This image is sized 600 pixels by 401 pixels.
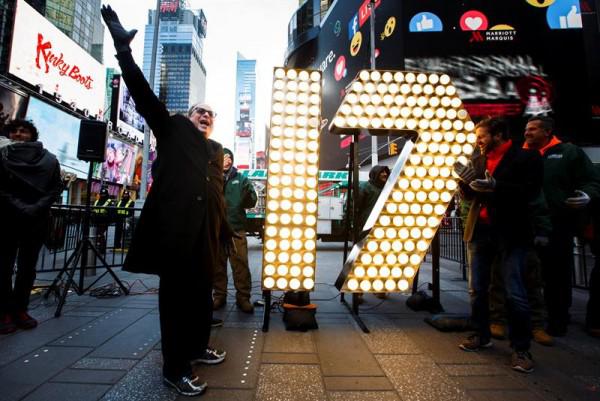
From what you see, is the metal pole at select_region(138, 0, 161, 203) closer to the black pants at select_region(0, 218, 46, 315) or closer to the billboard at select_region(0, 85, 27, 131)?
the black pants at select_region(0, 218, 46, 315)

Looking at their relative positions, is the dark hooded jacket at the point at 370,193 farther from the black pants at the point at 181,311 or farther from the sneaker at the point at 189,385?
the sneaker at the point at 189,385

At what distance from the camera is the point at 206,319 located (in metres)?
2.41

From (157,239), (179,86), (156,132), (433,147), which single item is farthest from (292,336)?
(179,86)

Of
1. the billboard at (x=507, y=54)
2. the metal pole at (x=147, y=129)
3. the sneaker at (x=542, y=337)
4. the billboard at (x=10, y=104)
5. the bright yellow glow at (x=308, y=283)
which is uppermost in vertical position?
the billboard at (x=507, y=54)

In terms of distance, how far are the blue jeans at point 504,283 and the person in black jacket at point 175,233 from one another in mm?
2516

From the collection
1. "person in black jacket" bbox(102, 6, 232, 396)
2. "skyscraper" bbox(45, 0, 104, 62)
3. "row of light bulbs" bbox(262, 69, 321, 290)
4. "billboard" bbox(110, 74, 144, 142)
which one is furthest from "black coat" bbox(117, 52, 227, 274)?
"skyscraper" bbox(45, 0, 104, 62)

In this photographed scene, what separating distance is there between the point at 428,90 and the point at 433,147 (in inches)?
26.5

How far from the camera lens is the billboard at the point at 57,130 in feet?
87.6

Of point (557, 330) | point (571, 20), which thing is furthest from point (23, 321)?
point (571, 20)

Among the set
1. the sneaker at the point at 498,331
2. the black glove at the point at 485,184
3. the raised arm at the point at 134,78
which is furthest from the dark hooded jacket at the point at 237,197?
the sneaker at the point at 498,331

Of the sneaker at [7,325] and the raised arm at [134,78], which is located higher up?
the raised arm at [134,78]

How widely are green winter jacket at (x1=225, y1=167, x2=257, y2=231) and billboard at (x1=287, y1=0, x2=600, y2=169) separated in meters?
20.9

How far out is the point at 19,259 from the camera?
11.1ft

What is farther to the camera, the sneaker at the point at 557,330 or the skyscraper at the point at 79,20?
the skyscraper at the point at 79,20
